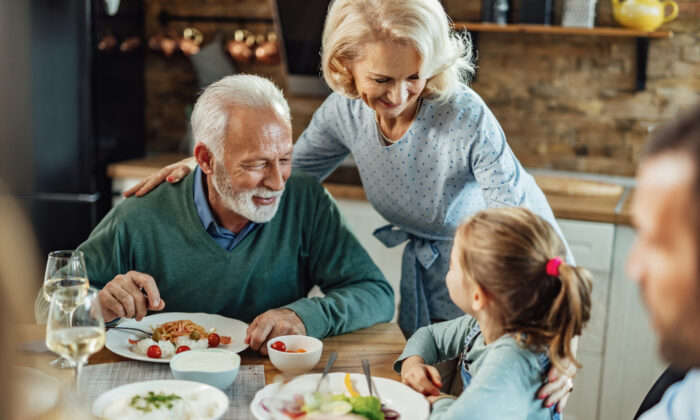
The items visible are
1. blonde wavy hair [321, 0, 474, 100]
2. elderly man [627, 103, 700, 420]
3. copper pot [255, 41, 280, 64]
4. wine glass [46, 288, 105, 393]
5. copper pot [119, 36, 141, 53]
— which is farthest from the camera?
copper pot [255, 41, 280, 64]

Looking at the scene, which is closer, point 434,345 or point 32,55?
point 434,345

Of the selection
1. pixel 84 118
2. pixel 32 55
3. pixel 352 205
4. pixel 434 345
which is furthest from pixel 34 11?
pixel 434 345

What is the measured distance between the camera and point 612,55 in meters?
3.31

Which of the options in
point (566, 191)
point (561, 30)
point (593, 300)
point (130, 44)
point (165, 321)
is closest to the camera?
point (165, 321)

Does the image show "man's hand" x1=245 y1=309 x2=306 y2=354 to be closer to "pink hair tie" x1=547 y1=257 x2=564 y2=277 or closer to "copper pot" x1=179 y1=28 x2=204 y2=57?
"pink hair tie" x1=547 y1=257 x2=564 y2=277

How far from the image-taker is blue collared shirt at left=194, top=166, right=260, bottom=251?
6.07 ft

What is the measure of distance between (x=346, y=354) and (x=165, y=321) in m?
0.41

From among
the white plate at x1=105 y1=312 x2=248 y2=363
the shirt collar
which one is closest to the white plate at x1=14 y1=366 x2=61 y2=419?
the white plate at x1=105 y1=312 x2=248 y2=363

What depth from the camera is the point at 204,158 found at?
1899 mm

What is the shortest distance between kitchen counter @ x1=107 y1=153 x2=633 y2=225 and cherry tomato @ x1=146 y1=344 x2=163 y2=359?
5.39ft

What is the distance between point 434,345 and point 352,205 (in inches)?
61.0

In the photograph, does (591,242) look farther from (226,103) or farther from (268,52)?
(268,52)

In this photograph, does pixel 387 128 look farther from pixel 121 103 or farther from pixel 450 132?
pixel 121 103

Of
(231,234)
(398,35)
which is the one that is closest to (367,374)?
(231,234)
